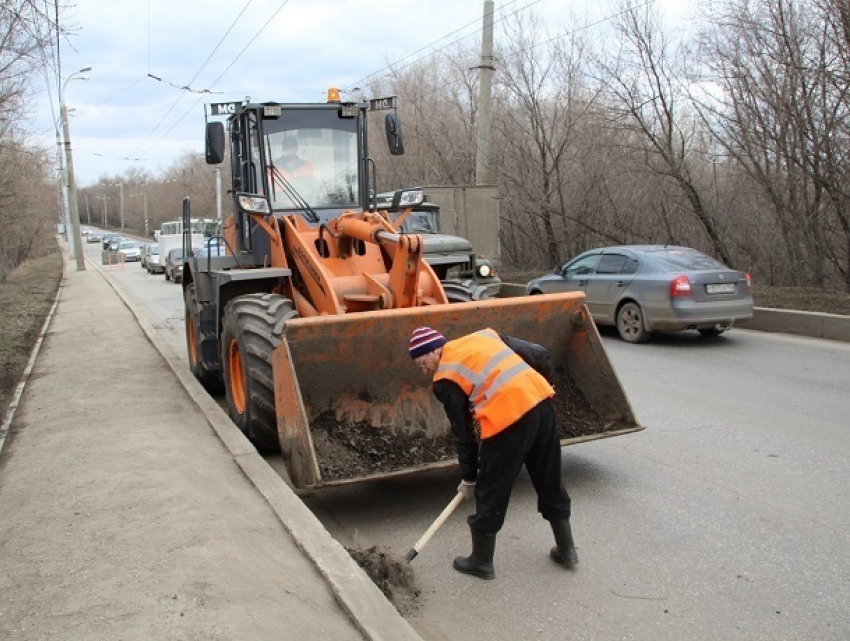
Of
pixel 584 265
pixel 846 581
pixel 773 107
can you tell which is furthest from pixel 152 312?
pixel 846 581

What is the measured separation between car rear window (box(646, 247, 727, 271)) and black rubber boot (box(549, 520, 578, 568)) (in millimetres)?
8342

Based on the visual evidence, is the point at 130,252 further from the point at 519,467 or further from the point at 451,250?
the point at 519,467

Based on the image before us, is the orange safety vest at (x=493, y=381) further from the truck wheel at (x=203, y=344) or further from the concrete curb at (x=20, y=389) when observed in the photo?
the truck wheel at (x=203, y=344)

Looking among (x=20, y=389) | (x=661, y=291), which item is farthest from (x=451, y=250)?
(x=20, y=389)

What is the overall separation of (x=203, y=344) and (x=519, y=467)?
17.2 feet

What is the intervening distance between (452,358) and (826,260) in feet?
51.3

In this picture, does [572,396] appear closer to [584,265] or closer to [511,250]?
[584,265]

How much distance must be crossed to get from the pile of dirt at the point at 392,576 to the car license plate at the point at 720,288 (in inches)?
342

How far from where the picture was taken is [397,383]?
6105 millimetres

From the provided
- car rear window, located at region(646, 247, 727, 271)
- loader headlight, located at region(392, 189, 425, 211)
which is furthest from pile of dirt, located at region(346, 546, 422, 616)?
car rear window, located at region(646, 247, 727, 271)

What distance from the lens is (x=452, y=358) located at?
4.26 m

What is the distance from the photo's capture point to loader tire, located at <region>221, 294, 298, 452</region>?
6113 mm

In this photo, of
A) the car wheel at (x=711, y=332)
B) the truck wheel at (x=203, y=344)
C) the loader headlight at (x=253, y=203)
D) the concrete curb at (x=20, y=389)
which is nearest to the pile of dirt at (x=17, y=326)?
the concrete curb at (x=20, y=389)

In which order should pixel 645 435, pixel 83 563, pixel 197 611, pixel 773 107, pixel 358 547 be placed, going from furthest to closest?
pixel 773 107 → pixel 645 435 → pixel 358 547 → pixel 83 563 → pixel 197 611
